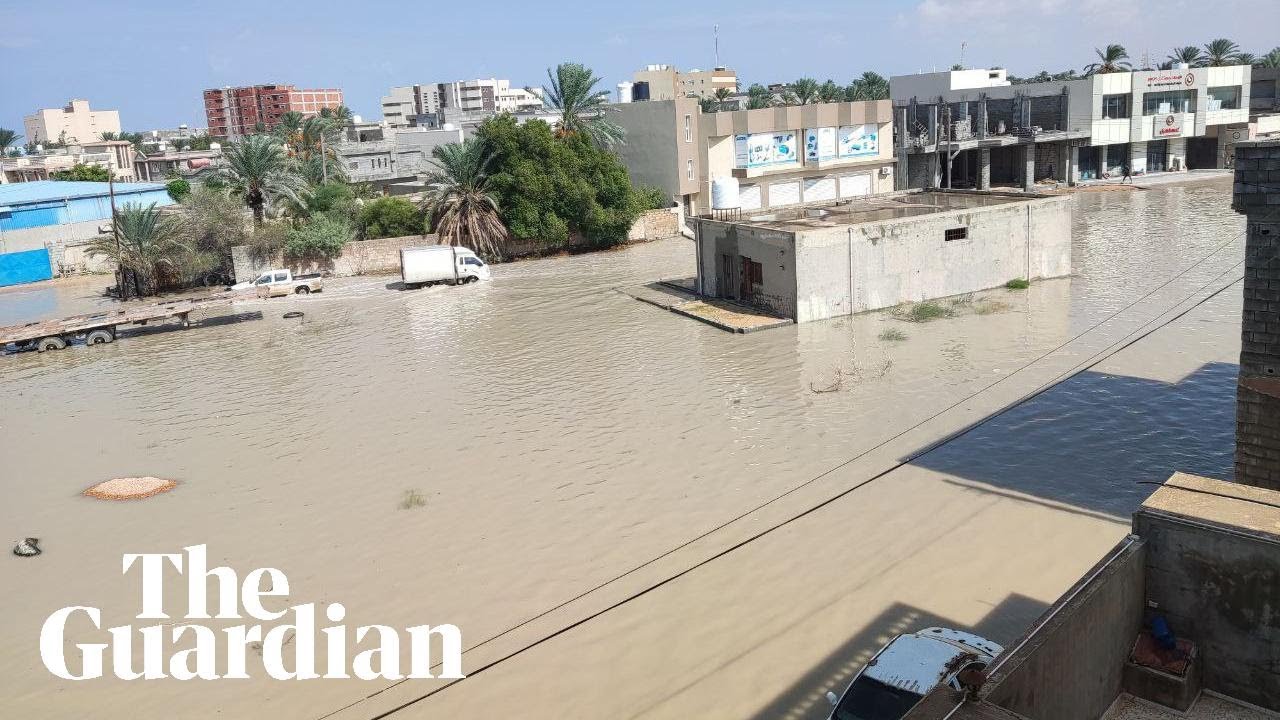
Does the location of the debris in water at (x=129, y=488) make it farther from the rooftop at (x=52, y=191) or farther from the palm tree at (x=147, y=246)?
the rooftop at (x=52, y=191)

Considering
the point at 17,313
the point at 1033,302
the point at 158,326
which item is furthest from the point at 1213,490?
the point at 17,313

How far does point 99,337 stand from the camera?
34469 mm

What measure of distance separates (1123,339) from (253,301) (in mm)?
34259

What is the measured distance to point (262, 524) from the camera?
56.6ft

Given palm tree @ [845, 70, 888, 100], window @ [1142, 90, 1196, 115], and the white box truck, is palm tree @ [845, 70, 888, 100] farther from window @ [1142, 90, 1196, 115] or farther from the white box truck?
the white box truck

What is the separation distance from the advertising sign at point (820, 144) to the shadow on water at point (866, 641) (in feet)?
156

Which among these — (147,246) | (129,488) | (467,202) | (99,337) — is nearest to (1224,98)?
(467,202)

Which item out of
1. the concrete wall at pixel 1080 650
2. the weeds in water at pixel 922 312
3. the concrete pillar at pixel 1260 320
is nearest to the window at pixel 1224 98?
the weeds in water at pixel 922 312

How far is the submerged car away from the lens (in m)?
9.55

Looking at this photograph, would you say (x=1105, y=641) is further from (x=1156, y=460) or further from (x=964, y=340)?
(x=964, y=340)

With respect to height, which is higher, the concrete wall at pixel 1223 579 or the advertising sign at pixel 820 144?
the advertising sign at pixel 820 144

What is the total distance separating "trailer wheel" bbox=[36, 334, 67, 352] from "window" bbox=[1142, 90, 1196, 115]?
218ft

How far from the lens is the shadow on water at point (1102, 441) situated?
1638cm

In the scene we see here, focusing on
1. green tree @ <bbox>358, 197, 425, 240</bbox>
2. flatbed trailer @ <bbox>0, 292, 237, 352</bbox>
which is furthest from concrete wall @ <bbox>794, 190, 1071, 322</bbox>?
green tree @ <bbox>358, 197, 425, 240</bbox>
